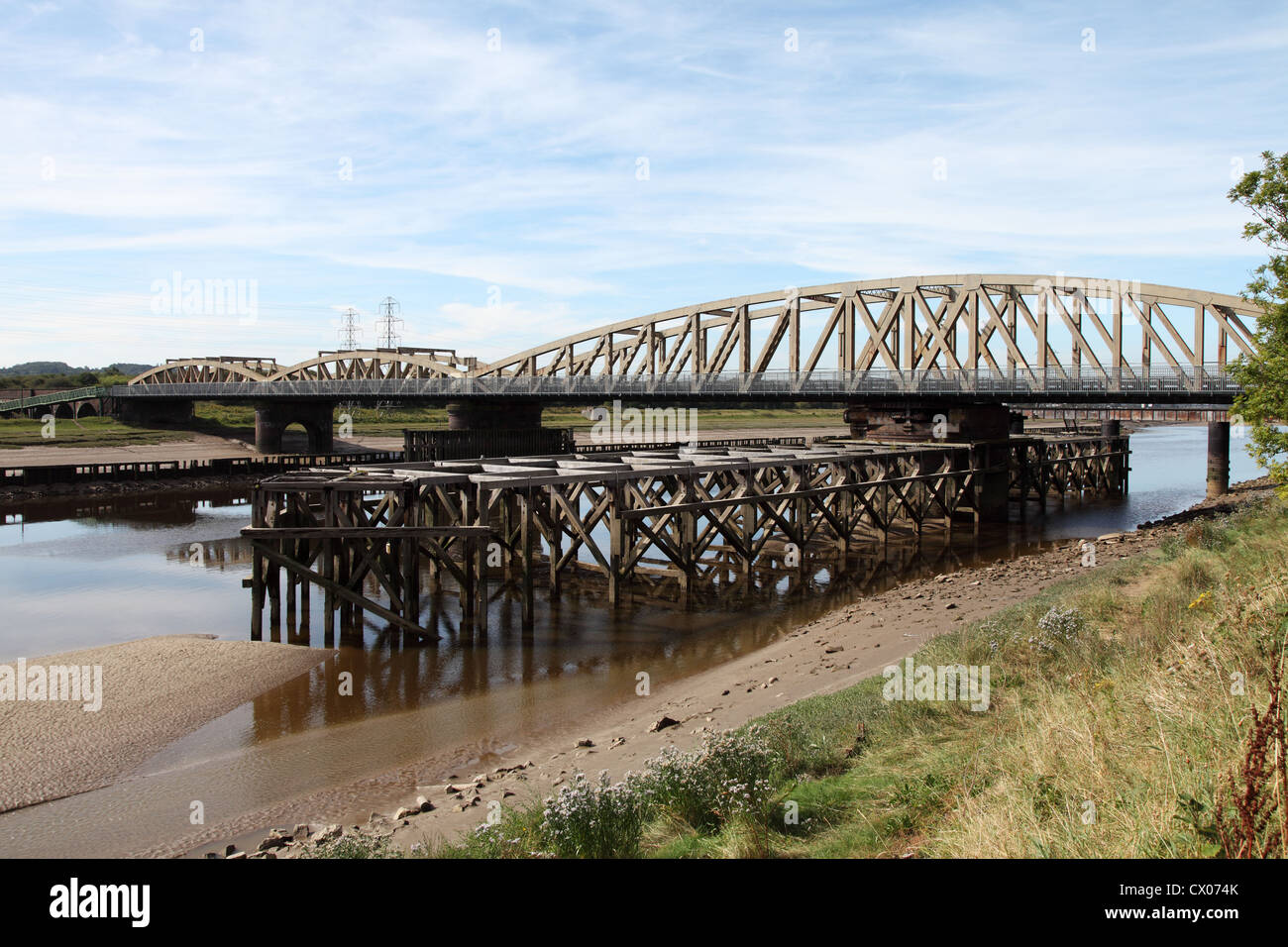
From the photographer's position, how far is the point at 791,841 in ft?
20.5

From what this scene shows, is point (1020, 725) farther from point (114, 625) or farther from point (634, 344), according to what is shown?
point (634, 344)

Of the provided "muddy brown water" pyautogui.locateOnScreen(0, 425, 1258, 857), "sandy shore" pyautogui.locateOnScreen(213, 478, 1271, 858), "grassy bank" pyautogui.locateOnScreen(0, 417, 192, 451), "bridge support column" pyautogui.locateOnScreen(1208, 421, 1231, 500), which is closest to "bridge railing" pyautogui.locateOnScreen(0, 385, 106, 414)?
"grassy bank" pyautogui.locateOnScreen(0, 417, 192, 451)

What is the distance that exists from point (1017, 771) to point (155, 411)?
87.2m

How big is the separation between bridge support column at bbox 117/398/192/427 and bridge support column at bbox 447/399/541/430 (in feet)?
116

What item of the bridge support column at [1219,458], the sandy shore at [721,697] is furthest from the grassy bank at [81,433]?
the bridge support column at [1219,458]

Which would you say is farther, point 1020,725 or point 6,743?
point 6,743

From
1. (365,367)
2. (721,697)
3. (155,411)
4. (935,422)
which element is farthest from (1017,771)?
(155,411)

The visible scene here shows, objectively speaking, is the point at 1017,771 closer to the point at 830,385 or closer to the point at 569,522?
the point at 569,522

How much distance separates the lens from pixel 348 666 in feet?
51.5

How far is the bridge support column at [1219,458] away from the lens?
40.8m

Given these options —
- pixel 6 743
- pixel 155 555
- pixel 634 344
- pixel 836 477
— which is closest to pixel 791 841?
pixel 6 743

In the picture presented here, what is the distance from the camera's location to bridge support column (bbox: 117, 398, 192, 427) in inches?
3014

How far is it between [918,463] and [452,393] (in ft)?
108

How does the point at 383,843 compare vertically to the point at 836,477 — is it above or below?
below
